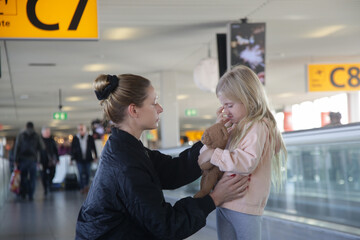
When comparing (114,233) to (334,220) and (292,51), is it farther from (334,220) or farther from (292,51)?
(292,51)

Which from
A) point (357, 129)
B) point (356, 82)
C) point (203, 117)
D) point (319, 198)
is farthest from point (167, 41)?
point (203, 117)

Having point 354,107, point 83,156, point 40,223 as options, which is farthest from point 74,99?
point 40,223

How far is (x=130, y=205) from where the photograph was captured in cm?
208

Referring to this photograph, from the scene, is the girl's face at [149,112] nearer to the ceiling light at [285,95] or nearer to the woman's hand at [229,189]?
the woman's hand at [229,189]

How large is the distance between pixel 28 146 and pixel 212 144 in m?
10.8

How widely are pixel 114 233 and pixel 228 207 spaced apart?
0.53 m

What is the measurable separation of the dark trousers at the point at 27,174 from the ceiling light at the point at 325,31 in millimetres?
7072

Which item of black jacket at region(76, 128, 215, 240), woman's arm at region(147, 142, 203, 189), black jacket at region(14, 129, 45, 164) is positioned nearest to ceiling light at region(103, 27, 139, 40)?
black jacket at region(14, 129, 45, 164)

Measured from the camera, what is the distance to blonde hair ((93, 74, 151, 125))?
226 centimetres

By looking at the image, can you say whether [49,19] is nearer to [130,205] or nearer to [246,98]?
[246,98]

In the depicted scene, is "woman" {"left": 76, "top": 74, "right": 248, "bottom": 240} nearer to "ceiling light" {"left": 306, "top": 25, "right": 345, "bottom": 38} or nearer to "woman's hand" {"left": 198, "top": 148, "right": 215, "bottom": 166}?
"woman's hand" {"left": 198, "top": 148, "right": 215, "bottom": 166}

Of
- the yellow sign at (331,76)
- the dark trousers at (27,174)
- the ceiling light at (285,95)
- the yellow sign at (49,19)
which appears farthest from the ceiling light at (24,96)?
the yellow sign at (49,19)

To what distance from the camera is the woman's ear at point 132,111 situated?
7.47 ft

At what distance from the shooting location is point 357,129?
3.77m
